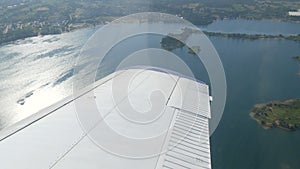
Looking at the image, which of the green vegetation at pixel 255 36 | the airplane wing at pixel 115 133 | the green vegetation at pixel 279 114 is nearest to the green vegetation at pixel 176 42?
the green vegetation at pixel 255 36

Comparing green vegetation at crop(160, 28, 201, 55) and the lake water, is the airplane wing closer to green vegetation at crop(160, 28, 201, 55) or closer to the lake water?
the lake water

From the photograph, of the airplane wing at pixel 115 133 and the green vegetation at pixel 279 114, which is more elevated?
the airplane wing at pixel 115 133

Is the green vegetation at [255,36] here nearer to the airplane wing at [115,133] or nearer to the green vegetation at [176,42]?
the green vegetation at [176,42]

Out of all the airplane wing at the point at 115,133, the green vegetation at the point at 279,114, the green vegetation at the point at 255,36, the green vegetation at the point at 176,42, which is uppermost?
the airplane wing at the point at 115,133

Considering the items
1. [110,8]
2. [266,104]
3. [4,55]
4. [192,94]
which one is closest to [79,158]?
[192,94]

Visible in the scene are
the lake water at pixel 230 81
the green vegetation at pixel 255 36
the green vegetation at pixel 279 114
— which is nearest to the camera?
the lake water at pixel 230 81

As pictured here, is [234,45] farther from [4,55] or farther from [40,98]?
[4,55]

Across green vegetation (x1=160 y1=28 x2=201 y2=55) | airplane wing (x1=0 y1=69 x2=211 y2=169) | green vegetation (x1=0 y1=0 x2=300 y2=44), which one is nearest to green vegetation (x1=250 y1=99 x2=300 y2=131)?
airplane wing (x1=0 y1=69 x2=211 y2=169)
